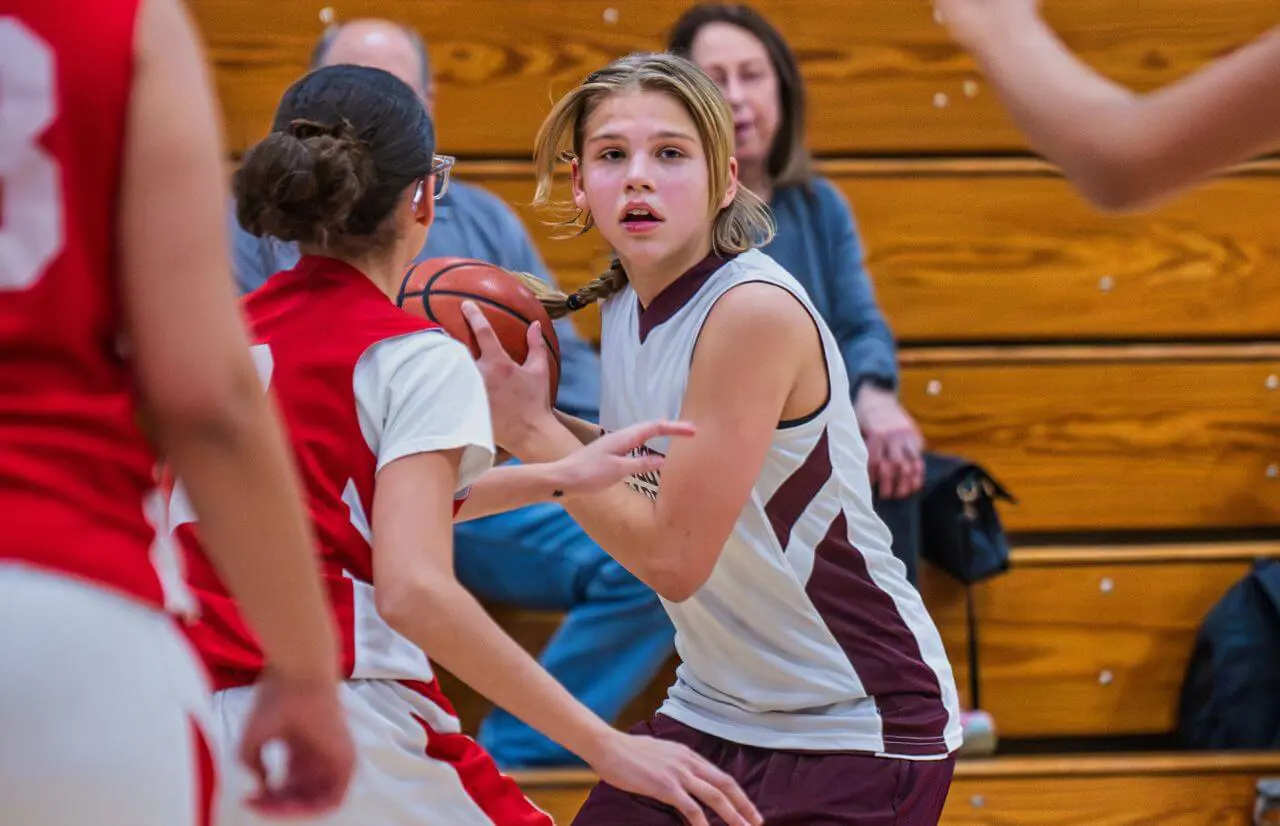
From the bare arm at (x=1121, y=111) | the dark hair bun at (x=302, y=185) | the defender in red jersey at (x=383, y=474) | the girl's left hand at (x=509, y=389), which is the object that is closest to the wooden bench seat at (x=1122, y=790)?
the girl's left hand at (x=509, y=389)

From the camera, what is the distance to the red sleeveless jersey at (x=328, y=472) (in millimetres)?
1640

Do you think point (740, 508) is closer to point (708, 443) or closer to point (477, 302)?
point (708, 443)

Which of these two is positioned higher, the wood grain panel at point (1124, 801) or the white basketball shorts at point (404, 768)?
the white basketball shorts at point (404, 768)

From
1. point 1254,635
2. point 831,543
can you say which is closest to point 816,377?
point 831,543

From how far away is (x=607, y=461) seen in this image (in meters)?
1.76

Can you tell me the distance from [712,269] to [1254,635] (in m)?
2.06

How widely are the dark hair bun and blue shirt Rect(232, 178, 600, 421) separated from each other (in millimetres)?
1655

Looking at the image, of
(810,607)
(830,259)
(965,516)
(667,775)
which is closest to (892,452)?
(965,516)

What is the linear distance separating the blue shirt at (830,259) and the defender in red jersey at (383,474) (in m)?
1.83

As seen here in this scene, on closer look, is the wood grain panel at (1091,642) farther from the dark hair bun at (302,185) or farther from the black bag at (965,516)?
the dark hair bun at (302,185)

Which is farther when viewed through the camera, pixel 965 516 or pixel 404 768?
pixel 965 516

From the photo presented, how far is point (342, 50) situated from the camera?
3.45m

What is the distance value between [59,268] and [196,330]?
9 cm

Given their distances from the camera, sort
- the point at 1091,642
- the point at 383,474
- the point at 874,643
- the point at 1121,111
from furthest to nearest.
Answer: the point at 1091,642 < the point at 874,643 < the point at 383,474 < the point at 1121,111
